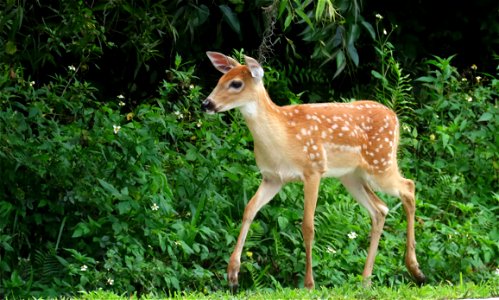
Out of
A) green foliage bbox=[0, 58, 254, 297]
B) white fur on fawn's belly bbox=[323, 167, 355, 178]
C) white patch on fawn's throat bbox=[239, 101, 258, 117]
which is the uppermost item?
white patch on fawn's throat bbox=[239, 101, 258, 117]

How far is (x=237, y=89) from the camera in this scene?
9164 millimetres

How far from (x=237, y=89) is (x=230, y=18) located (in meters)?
2.52

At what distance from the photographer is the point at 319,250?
10.4m

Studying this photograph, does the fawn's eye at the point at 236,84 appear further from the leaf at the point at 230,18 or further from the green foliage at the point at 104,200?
the leaf at the point at 230,18

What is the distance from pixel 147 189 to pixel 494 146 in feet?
12.7

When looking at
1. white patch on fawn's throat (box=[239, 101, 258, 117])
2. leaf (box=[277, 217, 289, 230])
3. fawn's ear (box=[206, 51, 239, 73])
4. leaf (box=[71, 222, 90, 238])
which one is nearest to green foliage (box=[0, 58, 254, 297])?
leaf (box=[71, 222, 90, 238])

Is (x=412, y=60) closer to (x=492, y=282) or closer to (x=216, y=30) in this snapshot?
(x=216, y=30)

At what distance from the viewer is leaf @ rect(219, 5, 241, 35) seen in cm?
1156

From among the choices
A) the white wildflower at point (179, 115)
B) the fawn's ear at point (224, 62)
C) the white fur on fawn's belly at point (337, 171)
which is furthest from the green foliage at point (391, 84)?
the fawn's ear at point (224, 62)

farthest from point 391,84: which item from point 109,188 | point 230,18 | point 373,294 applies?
point 373,294

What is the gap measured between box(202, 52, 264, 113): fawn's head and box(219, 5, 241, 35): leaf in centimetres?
232

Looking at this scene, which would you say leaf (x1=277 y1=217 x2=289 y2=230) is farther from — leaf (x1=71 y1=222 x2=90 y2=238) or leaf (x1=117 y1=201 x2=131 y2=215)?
leaf (x1=71 y1=222 x2=90 y2=238)

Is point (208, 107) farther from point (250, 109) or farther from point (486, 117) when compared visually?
point (486, 117)

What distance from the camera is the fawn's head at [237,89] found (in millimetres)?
9078
